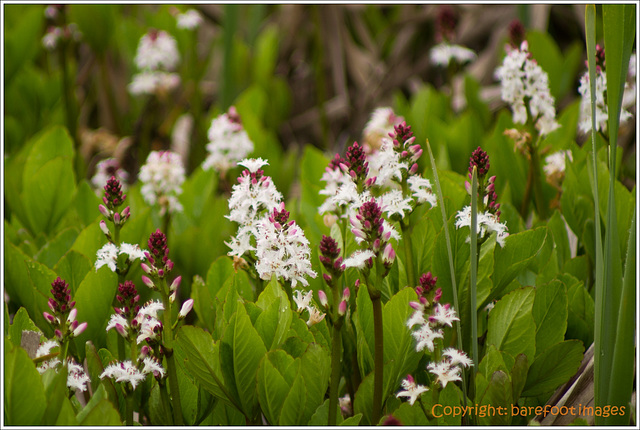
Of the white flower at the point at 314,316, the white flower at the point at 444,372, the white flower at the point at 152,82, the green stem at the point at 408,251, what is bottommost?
the white flower at the point at 444,372

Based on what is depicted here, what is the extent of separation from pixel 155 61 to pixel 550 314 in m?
2.87

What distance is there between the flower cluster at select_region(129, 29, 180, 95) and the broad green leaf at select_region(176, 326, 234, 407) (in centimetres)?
273

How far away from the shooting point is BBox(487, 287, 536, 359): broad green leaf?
1494 millimetres

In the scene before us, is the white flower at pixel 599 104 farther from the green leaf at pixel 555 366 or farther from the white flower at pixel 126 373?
the white flower at pixel 126 373

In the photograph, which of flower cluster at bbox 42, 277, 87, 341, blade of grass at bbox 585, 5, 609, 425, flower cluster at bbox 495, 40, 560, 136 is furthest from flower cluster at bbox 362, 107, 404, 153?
flower cluster at bbox 42, 277, 87, 341

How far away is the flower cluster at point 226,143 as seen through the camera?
2518mm

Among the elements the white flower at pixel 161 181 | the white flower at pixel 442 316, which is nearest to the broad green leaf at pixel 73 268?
the white flower at pixel 161 181

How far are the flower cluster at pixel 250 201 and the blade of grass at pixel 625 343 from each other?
0.73 metres

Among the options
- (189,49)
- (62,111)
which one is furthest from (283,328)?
(189,49)

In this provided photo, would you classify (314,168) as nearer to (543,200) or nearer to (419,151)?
(543,200)

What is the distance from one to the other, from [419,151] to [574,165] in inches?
32.8

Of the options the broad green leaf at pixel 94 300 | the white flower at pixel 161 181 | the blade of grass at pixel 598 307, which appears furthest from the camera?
the white flower at pixel 161 181

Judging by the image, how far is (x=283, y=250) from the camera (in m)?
1.37

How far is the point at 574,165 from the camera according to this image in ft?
6.93
